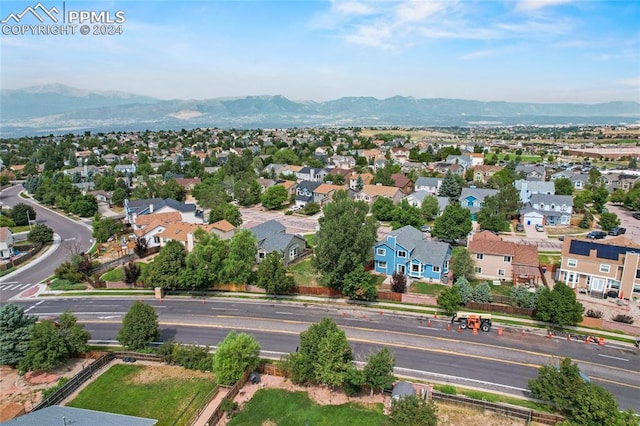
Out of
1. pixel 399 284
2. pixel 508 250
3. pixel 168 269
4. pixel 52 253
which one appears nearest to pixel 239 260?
pixel 168 269

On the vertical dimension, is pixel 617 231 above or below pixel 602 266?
below

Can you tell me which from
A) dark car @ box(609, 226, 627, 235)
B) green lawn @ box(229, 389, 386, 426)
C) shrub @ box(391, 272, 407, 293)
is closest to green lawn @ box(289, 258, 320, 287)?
shrub @ box(391, 272, 407, 293)

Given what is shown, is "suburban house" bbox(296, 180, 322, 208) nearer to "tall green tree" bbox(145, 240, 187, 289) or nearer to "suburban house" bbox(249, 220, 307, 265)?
"suburban house" bbox(249, 220, 307, 265)

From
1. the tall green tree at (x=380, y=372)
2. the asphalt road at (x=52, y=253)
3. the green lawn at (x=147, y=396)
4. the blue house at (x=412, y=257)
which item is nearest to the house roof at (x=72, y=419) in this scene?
the green lawn at (x=147, y=396)

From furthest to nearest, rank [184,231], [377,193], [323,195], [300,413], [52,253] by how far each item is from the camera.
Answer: [323,195], [377,193], [52,253], [184,231], [300,413]

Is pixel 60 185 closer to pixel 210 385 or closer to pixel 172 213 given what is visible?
pixel 172 213

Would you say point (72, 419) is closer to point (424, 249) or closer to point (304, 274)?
point (304, 274)
